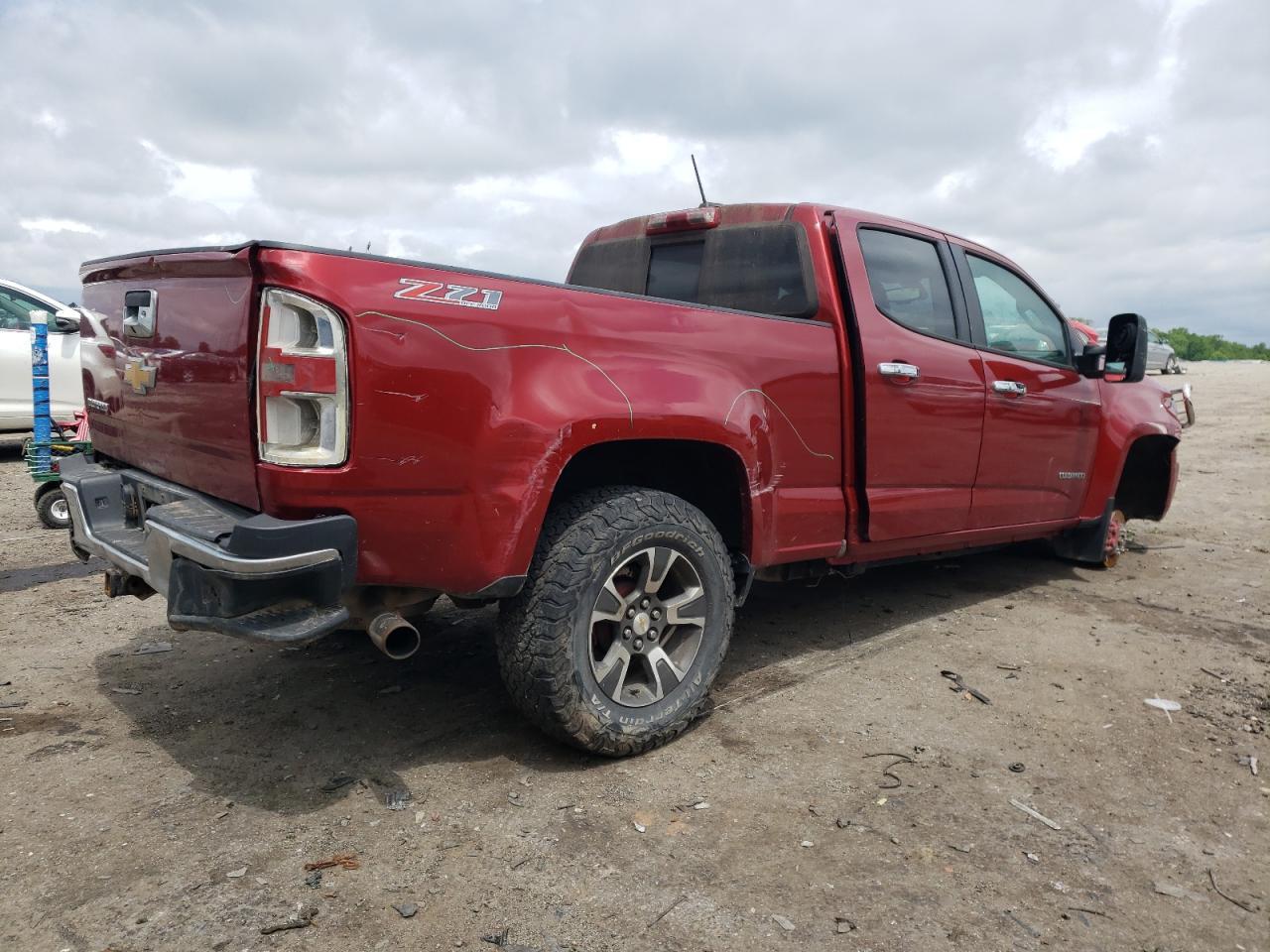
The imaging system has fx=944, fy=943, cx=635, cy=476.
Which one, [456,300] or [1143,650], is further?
[1143,650]

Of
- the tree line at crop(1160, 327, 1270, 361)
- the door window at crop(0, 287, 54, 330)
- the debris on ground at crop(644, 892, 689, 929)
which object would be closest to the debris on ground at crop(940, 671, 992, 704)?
the debris on ground at crop(644, 892, 689, 929)

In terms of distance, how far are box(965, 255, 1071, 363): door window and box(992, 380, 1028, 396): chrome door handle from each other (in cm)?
18

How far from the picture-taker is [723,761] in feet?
10.2

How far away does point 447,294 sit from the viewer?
2.55 meters

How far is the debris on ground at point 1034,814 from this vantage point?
273 centimetres

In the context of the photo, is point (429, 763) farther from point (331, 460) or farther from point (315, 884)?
point (331, 460)

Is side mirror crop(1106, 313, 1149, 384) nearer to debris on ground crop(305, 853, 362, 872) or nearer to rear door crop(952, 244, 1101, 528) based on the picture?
rear door crop(952, 244, 1101, 528)

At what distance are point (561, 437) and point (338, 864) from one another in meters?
1.30

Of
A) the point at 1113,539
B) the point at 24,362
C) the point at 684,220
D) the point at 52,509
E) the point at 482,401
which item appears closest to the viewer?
the point at 482,401

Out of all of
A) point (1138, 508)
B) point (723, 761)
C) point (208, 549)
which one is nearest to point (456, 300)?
point (208, 549)

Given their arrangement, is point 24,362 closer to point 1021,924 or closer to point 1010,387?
point 1010,387

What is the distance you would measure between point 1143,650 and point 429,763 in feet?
10.8

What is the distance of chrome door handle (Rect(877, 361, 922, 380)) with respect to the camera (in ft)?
12.7

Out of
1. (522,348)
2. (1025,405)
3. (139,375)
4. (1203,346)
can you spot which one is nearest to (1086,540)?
(1025,405)
